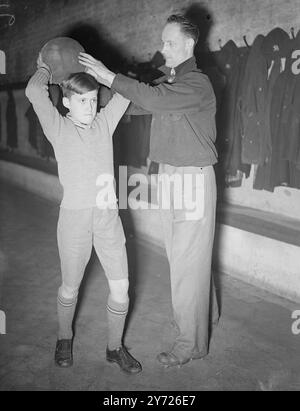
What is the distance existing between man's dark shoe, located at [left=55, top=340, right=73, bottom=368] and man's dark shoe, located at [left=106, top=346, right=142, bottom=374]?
0.24 m

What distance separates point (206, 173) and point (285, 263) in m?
1.56

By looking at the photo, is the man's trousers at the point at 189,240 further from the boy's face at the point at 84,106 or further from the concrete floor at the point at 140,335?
the boy's face at the point at 84,106

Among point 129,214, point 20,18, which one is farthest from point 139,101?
point 20,18

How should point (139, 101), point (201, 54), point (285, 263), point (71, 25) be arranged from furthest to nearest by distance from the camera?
point (71, 25), point (201, 54), point (285, 263), point (139, 101)

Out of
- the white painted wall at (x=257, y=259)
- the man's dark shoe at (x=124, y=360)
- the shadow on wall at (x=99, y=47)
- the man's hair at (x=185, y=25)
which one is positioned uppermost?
the shadow on wall at (x=99, y=47)

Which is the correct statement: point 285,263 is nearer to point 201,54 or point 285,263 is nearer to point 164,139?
point 164,139

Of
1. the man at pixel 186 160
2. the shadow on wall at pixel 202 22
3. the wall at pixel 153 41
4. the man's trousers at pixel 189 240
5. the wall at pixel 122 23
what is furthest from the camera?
the shadow on wall at pixel 202 22

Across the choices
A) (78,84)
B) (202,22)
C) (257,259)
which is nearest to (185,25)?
(78,84)

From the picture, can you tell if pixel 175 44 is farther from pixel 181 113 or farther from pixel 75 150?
pixel 75 150

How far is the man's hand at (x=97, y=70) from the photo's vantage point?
83.7 inches

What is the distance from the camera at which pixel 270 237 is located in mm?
3566

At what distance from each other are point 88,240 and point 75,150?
Answer: 0.51m

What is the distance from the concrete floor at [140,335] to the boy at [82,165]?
0.56 m

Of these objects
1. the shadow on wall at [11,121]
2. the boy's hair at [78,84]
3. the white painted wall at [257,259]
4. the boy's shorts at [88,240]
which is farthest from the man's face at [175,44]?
the shadow on wall at [11,121]
